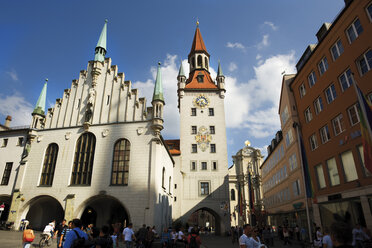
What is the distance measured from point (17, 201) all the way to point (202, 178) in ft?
77.0

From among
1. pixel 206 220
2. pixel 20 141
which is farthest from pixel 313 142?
pixel 206 220

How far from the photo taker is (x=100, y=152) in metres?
25.2

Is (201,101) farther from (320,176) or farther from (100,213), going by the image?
(100,213)

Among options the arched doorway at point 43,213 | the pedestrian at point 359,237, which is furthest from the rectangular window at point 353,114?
the arched doorway at point 43,213

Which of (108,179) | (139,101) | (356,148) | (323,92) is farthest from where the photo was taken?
(139,101)

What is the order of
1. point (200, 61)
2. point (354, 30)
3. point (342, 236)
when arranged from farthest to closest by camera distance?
point (200, 61) < point (354, 30) < point (342, 236)

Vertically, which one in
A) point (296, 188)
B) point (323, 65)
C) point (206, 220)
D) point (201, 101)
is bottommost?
point (206, 220)

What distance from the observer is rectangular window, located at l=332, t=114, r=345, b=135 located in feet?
59.0

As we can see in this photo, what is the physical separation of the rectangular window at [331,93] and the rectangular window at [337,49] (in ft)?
7.57

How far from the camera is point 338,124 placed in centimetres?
1850

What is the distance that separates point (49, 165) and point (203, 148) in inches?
857

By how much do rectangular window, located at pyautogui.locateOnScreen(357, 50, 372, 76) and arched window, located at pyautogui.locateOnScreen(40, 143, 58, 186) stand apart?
29400 millimetres

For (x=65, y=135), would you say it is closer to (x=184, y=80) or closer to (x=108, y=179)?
(x=108, y=179)

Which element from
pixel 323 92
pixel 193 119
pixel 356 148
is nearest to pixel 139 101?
pixel 193 119
